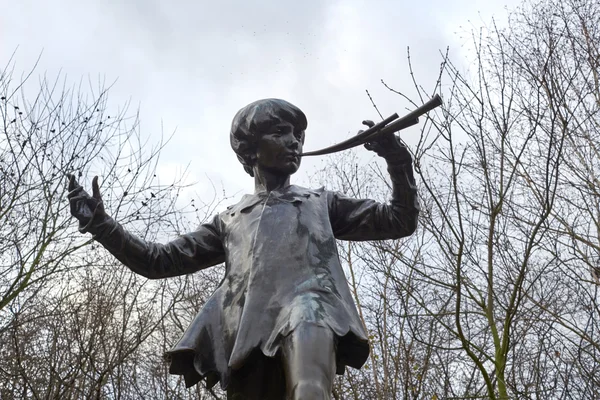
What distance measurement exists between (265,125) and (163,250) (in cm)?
81

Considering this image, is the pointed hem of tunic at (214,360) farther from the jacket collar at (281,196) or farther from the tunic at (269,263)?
the jacket collar at (281,196)

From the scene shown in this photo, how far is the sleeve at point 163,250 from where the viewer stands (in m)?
3.52

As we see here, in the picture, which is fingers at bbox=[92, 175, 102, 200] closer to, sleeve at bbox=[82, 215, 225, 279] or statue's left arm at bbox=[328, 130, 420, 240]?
sleeve at bbox=[82, 215, 225, 279]

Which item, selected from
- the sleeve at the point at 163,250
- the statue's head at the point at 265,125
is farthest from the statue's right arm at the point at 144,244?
the statue's head at the point at 265,125

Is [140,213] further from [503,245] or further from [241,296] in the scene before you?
[241,296]

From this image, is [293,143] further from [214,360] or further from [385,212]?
[214,360]

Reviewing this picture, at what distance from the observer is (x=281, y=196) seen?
362 centimetres

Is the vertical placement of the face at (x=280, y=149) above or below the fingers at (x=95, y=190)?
above

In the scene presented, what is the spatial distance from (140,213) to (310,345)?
25.9 ft

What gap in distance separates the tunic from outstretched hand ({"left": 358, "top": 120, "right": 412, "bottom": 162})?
6cm

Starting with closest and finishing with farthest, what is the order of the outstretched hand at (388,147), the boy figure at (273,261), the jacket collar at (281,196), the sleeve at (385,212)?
the boy figure at (273,261)
the outstretched hand at (388,147)
the sleeve at (385,212)
the jacket collar at (281,196)

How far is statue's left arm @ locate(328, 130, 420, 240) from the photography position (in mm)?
3350

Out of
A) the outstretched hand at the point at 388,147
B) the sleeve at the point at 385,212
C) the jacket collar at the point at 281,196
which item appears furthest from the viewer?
the jacket collar at the point at 281,196

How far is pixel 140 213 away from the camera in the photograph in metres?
10.3
